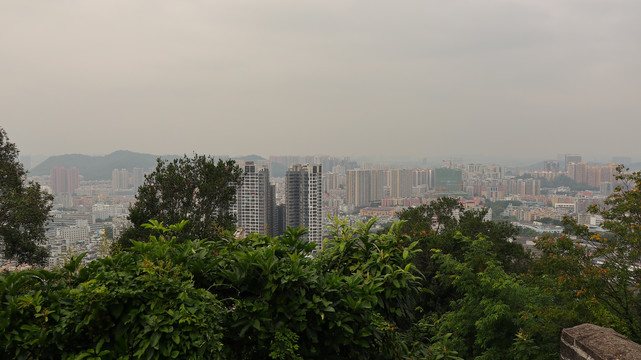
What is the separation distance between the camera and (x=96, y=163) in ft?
133

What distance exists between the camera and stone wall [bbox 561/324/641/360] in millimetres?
3230

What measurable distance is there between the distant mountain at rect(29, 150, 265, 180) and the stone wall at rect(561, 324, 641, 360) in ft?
114

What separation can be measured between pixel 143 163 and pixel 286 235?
3951 cm

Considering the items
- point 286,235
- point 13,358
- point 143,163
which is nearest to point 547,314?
point 286,235

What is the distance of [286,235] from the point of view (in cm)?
224

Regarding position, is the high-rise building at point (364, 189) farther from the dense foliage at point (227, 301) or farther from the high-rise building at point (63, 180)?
the dense foliage at point (227, 301)

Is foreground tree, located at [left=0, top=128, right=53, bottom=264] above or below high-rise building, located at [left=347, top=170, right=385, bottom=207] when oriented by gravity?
above

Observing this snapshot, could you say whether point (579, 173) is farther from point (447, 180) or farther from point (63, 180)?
point (63, 180)

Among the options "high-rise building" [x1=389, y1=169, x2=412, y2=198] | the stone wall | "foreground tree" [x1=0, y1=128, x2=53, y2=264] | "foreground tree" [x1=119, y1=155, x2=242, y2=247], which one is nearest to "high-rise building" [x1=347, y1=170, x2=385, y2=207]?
"high-rise building" [x1=389, y1=169, x2=412, y2=198]

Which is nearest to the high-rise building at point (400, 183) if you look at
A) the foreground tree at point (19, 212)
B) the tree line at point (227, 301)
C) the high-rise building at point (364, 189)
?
the high-rise building at point (364, 189)

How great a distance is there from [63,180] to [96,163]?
5.96 m

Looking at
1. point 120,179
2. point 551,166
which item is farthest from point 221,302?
point 551,166

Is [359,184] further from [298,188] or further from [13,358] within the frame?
[13,358]

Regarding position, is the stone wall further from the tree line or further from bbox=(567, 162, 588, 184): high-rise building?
bbox=(567, 162, 588, 184): high-rise building
